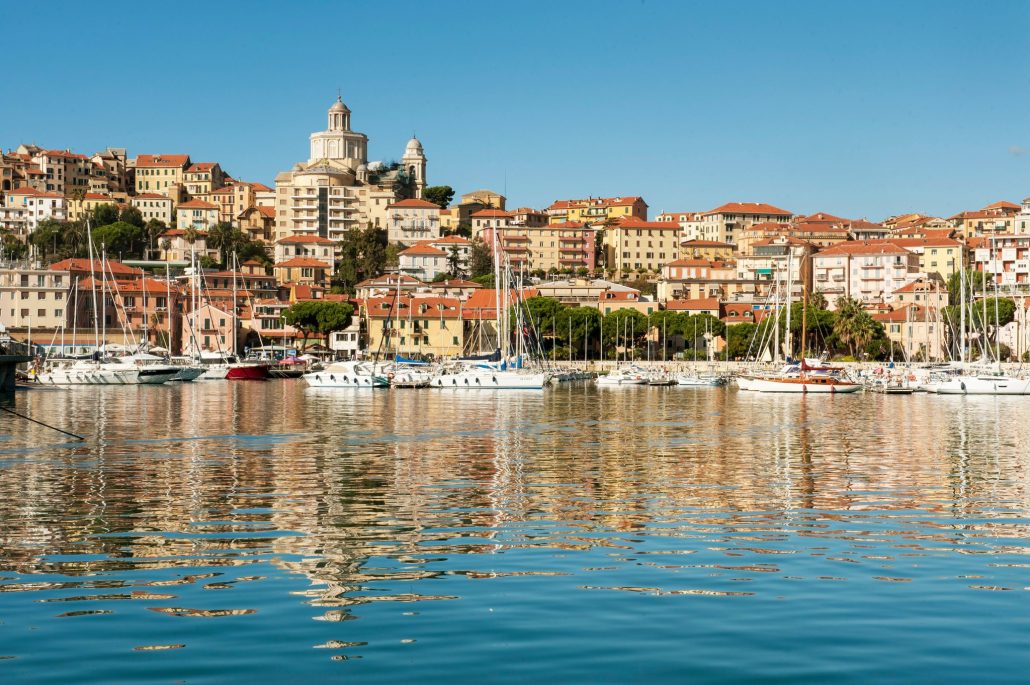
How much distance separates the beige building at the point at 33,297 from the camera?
410 ft

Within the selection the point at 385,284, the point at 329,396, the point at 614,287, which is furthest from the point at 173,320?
the point at 329,396

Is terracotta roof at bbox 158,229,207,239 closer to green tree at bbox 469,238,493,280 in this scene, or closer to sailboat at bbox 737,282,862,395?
green tree at bbox 469,238,493,280

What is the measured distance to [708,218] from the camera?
656 feet

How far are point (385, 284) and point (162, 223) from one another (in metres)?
55.7

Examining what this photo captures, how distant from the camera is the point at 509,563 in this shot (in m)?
16.4

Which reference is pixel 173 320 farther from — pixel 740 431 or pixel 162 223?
pixel 740 431

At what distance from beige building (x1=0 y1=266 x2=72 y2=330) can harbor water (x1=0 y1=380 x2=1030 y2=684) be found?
95308 millimetres

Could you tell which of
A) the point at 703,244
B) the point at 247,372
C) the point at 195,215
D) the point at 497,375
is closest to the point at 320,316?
the point at 247,372

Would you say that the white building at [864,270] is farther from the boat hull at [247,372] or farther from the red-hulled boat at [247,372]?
the boat hull at [247,372]

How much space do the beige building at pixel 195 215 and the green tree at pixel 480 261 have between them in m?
44.6

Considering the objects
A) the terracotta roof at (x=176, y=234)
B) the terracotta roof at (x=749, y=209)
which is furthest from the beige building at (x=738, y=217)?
the terracotta roof at (x=176, y=234)

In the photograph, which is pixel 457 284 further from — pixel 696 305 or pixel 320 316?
pixel 696 305

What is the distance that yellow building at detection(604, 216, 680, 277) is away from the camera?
18362cm

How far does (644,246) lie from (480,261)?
26.2 meters
